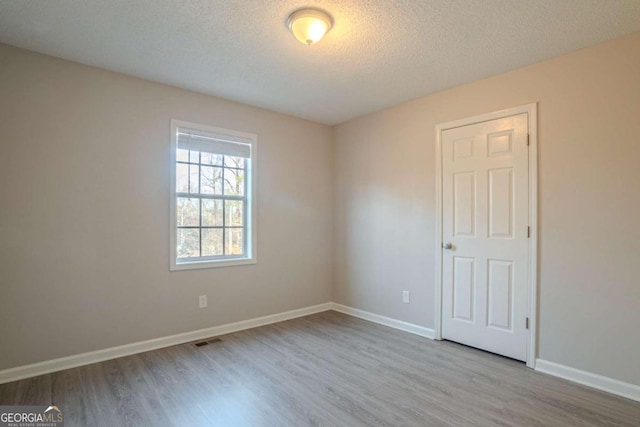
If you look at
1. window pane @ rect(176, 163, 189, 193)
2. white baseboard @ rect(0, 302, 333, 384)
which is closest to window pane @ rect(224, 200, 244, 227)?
window pane @ rect(176, 163, 189, 193)

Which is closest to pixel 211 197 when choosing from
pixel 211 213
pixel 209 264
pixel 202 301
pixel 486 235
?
pixel 211 213

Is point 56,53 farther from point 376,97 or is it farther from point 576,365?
point 576,365

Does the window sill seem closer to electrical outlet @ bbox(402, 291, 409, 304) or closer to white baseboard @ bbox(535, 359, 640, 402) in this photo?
electrical outlet @ bbox(402, 291, 409, 304)

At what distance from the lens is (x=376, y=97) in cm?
355

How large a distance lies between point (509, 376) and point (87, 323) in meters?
3.44

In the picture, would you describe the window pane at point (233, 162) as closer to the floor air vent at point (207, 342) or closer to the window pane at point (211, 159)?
the window pane at point (211, 159)

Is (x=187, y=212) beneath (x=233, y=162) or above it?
beneath

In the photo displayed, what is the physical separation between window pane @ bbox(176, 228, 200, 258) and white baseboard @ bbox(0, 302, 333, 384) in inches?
31.0

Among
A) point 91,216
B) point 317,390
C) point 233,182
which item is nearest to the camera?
point 317,390

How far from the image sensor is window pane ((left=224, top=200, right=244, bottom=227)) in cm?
371

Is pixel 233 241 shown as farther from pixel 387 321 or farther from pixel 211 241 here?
pixel 387 321

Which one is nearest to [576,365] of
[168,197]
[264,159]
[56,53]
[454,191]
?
[454,191]

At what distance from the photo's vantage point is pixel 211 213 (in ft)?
11.8

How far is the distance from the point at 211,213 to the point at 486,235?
9.04 feet
